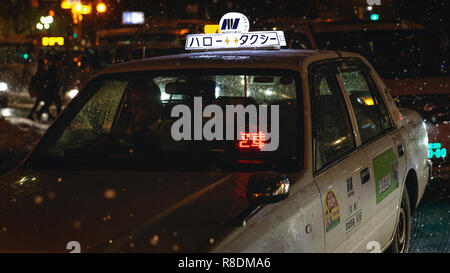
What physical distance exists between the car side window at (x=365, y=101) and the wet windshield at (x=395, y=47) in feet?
15.2

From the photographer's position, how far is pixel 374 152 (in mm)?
4980

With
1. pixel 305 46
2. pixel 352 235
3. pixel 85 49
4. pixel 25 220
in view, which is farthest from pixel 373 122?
pixel 85 49

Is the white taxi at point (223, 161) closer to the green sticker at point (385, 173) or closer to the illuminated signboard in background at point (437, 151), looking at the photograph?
the green sticker at point (385, 173)

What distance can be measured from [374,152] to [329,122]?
1.78ft

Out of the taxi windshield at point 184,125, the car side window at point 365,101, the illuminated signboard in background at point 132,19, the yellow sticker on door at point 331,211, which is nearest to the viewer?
the yellow sticker on door at point 331,211

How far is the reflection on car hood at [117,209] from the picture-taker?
3127 millimetres

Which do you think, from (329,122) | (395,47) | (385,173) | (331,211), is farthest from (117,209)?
(395,47)

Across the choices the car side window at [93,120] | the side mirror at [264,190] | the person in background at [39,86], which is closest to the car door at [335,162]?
the side mirror at [264,190]

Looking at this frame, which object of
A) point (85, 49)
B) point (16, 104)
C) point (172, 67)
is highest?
point (172, 67)

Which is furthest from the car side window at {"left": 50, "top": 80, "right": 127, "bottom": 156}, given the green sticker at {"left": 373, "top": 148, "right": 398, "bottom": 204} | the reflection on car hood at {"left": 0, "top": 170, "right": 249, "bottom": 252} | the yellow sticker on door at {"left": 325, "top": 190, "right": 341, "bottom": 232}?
the green sticker at {"left": 373, "top": 148, "right": 398, "bottom": 204}

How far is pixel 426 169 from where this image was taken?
6516 millimetres
